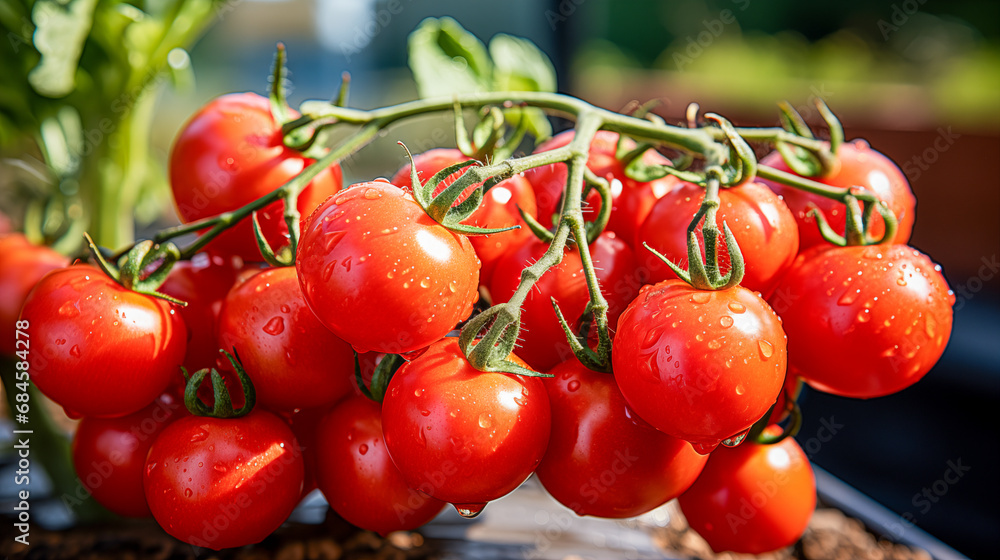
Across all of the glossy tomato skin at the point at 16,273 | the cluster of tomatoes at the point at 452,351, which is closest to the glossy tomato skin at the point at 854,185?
the cluster of tomatoes at the point at 452,351

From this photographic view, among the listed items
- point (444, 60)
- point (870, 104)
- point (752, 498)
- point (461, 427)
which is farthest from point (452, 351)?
point (870, 104)

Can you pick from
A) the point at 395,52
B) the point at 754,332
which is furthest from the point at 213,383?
the point at 395,52

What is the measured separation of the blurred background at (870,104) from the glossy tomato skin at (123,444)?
1.34ft

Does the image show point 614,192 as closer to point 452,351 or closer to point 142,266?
point 452,351

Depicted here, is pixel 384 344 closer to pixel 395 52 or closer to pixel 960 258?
pixel 960 258

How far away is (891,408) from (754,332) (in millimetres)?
1502

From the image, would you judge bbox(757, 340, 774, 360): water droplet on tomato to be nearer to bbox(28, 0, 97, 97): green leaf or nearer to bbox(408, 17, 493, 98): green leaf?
bbox(408, 17, 493, 98): green leaf

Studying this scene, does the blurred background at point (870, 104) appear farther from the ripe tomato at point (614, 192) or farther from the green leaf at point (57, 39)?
the ripe tomato at point (614, 192)

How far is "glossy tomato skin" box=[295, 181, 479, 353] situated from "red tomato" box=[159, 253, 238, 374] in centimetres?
17

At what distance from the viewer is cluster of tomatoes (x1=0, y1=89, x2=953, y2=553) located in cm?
37

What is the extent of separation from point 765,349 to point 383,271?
0.21 meters

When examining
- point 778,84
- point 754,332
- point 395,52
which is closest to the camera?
point 754,332

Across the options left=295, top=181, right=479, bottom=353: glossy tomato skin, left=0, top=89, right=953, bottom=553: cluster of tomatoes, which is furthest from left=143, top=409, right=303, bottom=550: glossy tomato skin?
left=295, top=181, right=479, bottom=353: glossy tomato skin

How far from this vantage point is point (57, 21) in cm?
61
